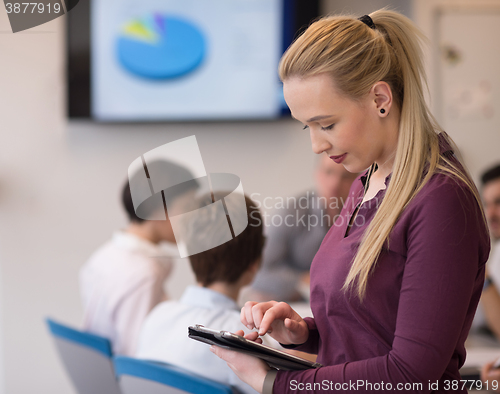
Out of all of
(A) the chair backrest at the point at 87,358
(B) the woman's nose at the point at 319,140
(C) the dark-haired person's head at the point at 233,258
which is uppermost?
(B) the woman's nose at the point at 319,140

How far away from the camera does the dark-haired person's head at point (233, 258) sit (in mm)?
928

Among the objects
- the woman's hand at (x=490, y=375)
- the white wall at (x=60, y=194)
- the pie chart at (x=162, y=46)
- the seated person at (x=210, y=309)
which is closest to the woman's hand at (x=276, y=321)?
the seated person at (x=210, y=309)

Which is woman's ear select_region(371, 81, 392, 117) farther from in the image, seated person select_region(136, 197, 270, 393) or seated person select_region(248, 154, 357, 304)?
seated person select_region(136, 197, 270, 393)

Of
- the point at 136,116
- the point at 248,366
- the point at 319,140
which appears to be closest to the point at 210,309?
the point at 248,366

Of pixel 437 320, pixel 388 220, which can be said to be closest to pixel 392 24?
pixel 388 220

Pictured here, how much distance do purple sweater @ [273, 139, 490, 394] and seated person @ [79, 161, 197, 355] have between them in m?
0.74

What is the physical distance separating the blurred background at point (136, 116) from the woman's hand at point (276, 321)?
1.24m

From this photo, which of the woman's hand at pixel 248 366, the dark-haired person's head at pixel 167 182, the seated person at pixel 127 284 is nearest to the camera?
the woman's hand at pixel 248 366

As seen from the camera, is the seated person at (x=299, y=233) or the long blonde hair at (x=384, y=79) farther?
the seated person at (x=299, y=233)

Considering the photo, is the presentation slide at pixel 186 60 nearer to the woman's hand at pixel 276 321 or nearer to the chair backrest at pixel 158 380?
the chair backrest at pixel 158 380

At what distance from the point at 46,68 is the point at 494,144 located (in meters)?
1.77

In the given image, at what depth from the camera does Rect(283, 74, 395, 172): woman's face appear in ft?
2.19

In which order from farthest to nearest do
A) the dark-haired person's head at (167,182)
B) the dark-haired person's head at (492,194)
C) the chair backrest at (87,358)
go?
the dark-haired person's head at (492,194)
the chair backrest at (87,358)
the dark-haired person's head at (167,182)

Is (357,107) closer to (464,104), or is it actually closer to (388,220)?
(388,220)
